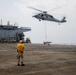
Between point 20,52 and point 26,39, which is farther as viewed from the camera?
point 26,39

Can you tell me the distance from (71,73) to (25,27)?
372 feet

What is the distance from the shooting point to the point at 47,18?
8581 cm

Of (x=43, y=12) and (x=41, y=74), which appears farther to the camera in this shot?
(x=43, y=12)

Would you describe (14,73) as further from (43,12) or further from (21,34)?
(21,34)

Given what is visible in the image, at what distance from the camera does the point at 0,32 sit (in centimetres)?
11662

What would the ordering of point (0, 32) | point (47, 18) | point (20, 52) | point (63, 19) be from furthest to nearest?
point (0, 32)
point (63, 19)
point (47, 18)
point (20, 52)

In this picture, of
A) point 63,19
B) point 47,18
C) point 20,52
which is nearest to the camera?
point 20,52

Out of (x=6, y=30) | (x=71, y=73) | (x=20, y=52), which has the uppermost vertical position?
(x=6, y=30)

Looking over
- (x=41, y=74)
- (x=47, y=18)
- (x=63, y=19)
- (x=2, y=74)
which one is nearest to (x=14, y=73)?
(x=2, y=74)

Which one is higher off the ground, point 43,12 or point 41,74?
point 43,12

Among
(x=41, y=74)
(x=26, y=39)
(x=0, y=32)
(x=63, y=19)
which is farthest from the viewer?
(x=26, y=39)

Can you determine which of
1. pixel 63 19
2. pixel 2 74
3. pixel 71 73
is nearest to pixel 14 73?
pixel 2 74

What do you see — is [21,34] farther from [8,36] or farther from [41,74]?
[41,74]

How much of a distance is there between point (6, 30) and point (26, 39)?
47.2 feet
